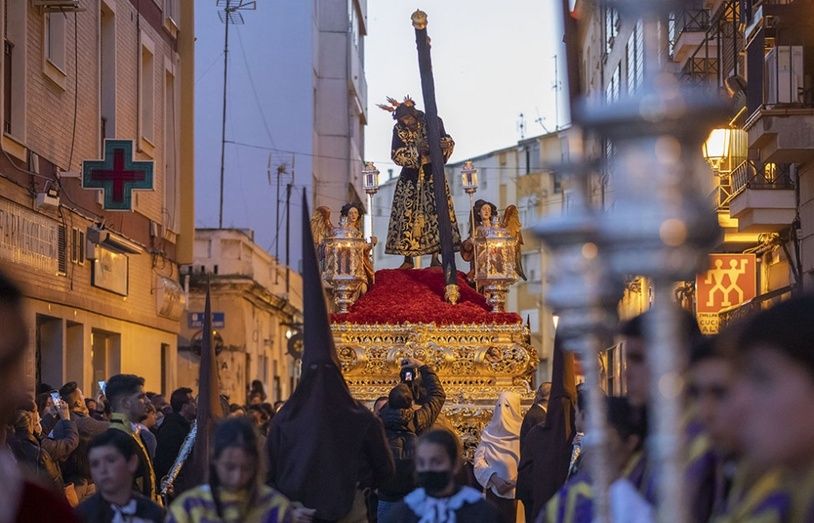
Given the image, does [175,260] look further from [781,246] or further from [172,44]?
[781,246]

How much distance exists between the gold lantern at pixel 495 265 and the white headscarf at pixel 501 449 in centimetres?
362

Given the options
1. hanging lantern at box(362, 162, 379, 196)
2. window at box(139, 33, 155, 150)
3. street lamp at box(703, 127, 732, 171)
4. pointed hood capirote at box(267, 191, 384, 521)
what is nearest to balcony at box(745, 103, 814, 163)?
street lamp at box(703, 127, 732, 171)

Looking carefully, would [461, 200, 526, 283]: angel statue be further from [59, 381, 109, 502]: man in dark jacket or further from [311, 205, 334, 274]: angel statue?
[59, 381, 109, 502]: man in dark jacket

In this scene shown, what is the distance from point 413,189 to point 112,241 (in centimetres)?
583

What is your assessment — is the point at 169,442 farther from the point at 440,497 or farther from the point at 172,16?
the point at 172,16

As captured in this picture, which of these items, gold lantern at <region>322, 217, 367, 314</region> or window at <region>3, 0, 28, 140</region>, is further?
window at <region>3, 0, 28, 140</region>

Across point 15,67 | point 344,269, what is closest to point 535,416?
point 344,269

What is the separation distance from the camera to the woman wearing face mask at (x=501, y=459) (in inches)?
550

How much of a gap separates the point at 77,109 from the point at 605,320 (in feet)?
65.5

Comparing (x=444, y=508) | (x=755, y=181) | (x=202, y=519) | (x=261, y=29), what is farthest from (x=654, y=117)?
(x=261, y=29)

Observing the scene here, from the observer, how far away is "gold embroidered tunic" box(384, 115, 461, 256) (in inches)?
759

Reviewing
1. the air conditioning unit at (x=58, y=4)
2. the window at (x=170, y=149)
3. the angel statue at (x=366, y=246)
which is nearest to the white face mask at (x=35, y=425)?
the angel statue at (x=366, y=246)

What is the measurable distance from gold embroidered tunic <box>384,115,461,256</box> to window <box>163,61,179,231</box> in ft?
33.6

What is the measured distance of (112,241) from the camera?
23531mm
